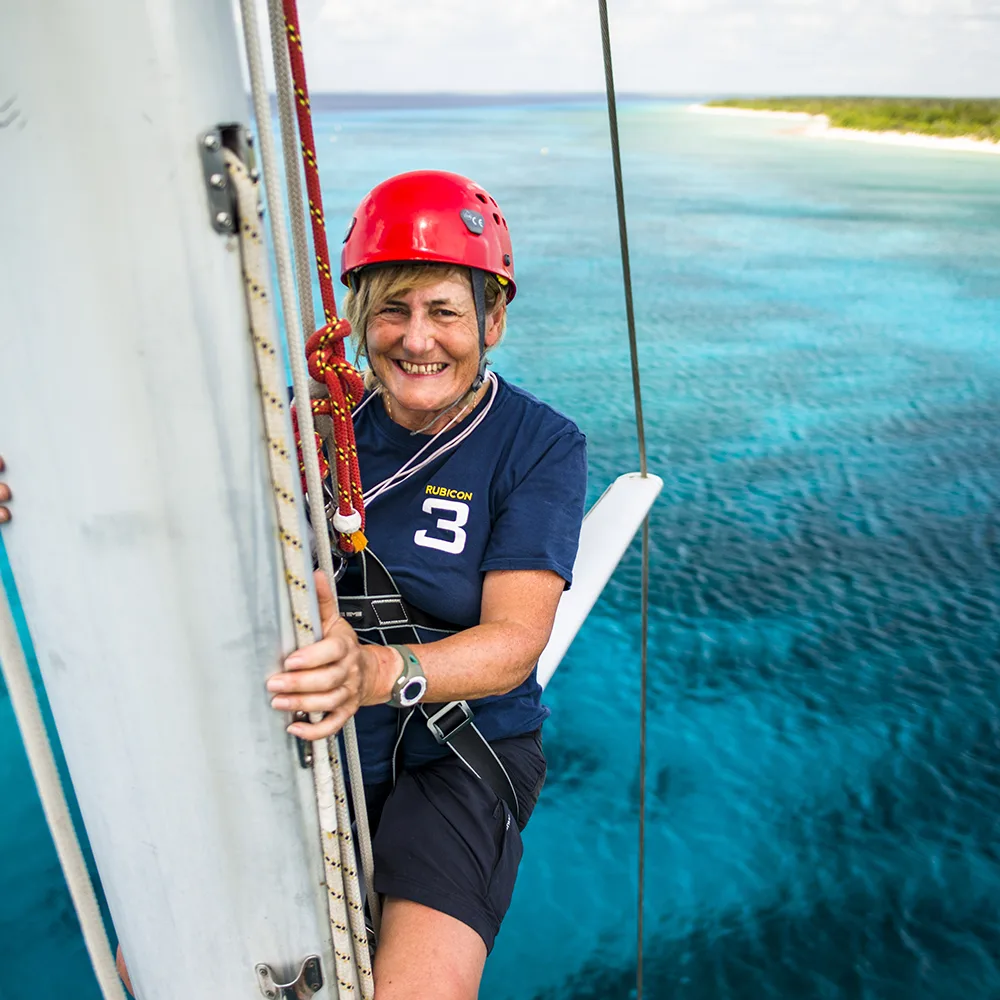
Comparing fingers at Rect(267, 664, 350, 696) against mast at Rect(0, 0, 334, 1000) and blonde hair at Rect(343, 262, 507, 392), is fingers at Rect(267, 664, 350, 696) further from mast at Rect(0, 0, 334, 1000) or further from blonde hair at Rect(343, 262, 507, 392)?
blonde hair at Rect(343, 262, 507, 392)

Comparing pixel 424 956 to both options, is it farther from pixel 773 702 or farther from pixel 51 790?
pixel 773 702

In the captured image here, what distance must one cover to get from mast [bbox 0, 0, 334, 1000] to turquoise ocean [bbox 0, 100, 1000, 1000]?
298 cm

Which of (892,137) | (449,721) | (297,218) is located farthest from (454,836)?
(892,137)

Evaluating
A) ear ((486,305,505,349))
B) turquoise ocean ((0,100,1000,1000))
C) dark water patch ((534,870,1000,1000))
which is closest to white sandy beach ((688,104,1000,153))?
turquoise ocean ((0,100,1000,1000))

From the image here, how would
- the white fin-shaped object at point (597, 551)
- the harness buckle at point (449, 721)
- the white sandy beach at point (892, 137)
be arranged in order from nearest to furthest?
the harness buckle at point (449, 721)
the white fin-shaped object at point (597, 551)
the white sandy beach at point (892, 137)

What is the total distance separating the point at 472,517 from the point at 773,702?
3775 millimetres

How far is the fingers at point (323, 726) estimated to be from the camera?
0.90m

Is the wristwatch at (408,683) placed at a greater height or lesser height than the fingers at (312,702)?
lesser

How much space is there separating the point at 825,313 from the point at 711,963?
10096 millimetres

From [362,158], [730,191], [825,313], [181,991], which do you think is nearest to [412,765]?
[181,991]

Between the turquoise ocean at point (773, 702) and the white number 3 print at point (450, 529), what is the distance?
9.13 feet

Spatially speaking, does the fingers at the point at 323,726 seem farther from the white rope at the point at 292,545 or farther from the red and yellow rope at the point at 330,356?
the red and yellow rope at the point at 330,356

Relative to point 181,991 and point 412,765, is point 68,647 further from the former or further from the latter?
point 412,765

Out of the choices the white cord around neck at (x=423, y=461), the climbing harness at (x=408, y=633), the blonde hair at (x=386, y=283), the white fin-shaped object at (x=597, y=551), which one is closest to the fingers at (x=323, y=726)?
the climbing harness at (x=408, y=633)
